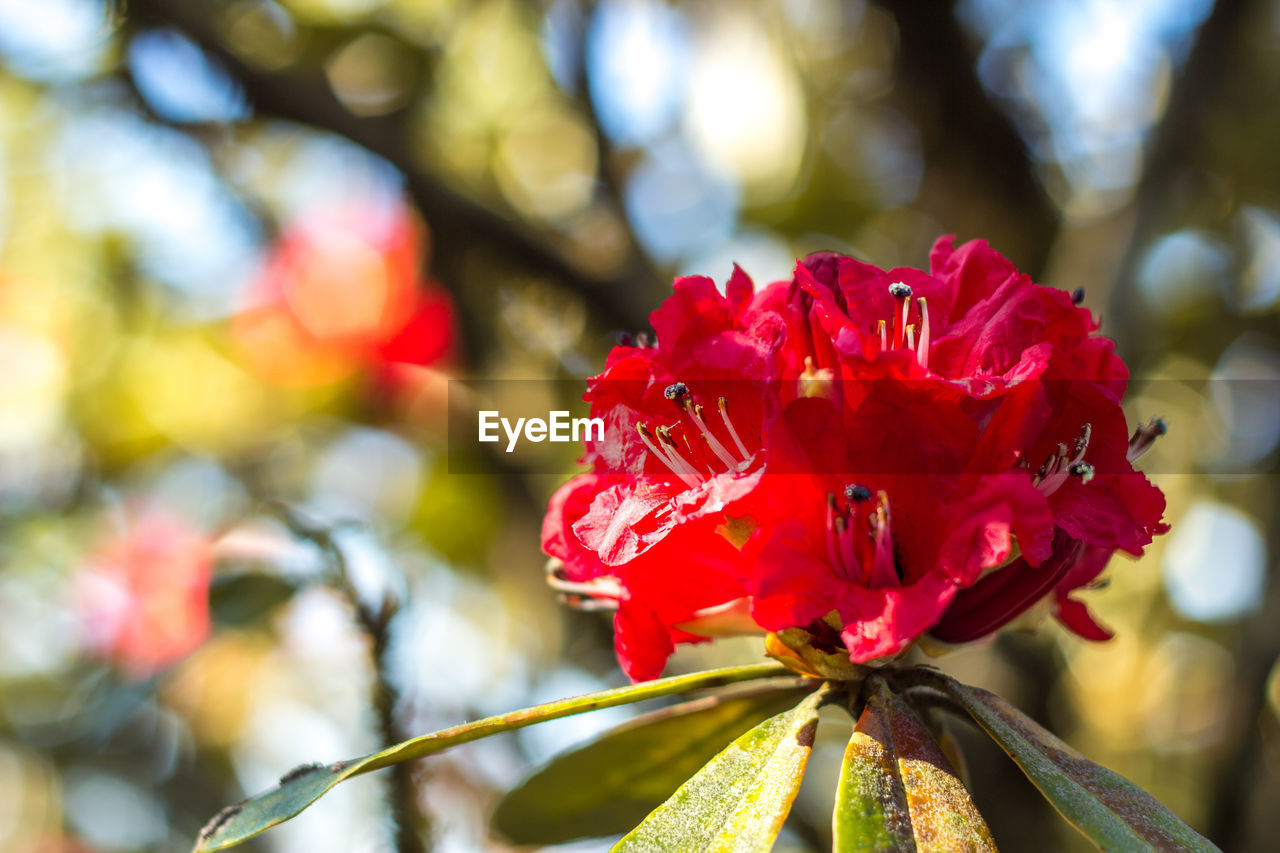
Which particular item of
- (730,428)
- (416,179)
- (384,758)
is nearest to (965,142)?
(416,179)

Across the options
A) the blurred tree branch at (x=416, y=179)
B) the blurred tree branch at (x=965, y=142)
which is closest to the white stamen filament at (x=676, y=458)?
the blurred tree branch at (x=416, y=179)

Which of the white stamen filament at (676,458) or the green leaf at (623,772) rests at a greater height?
the white stamen filament at (676,458)

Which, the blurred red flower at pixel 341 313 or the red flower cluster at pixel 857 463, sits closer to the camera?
the red flower cluster at pixel 857 463

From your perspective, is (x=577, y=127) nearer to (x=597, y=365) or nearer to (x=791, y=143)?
(x=791, y=143)

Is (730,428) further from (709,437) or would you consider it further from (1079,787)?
(1079,787)

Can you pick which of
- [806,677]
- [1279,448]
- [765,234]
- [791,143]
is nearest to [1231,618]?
[1279,448]

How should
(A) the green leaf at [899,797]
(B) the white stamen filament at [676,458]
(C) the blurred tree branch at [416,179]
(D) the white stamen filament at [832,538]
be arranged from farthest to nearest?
(C) the blurred tree branch at [416,179] < (B) the white stamen filament at [676,458] < (D) the white stamen filament at [832,538] < (A) the green leaf at [899,797]

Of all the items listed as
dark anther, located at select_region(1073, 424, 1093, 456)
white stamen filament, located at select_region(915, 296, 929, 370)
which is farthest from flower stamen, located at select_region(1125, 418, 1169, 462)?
white stamen filament, located at select_region(915, 296, 929, 370)

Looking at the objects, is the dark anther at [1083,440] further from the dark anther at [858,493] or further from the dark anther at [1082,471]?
the dark anther at [858,493]
